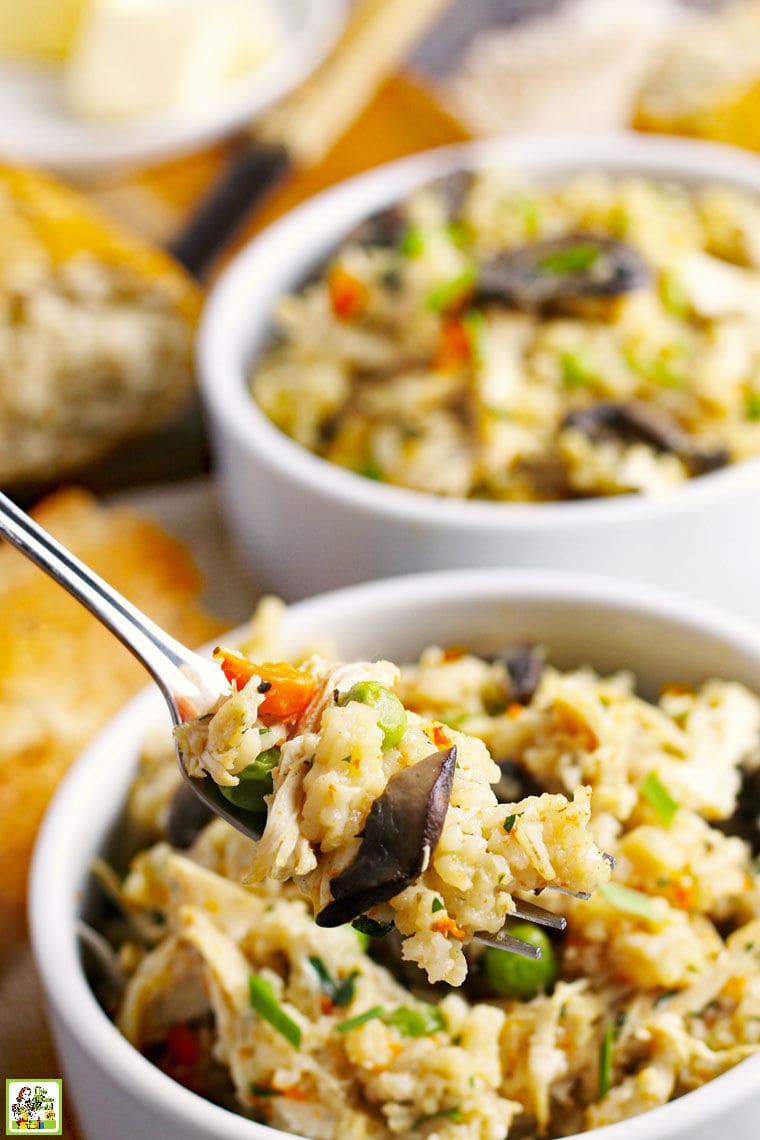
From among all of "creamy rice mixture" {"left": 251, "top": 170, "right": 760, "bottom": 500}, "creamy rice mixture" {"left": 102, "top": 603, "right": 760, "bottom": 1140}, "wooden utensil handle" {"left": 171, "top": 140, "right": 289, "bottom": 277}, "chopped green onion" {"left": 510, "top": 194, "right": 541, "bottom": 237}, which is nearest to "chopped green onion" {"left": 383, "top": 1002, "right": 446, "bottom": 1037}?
"creamy rice mixture" {"left": 102, "top": 603, "right": 760, "bottom": 1140}

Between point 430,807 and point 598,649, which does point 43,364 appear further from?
point 430,807

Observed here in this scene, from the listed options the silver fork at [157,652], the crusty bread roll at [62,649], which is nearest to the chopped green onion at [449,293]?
the crusty bread roll at [62,649]

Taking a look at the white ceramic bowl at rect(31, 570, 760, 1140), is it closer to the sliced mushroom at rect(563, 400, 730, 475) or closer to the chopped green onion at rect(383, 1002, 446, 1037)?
the chopped green onion at rect(383, 1002, 446, 1037)

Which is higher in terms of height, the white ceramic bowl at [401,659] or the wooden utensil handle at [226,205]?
the white ceramic bowl at [401,659]

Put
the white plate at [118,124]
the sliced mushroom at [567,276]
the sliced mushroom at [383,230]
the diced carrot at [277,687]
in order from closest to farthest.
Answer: the diced carrot at [277,687]
the sliced mushroom at [567,276]
the sliced mushroom at [383,230]
the white plate at [118,124]

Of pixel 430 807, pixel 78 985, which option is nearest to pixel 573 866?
pixel 430 807

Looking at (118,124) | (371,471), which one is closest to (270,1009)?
(371,471)

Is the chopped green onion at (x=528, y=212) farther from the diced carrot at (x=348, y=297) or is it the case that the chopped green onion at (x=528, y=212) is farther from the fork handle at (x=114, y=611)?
the fork handle at (x=114, y=611)
